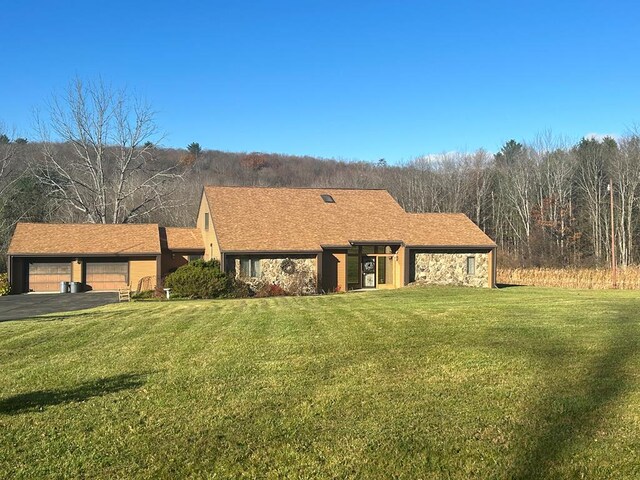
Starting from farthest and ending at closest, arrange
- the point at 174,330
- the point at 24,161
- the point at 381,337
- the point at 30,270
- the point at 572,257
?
1. the point at 24,161
2. the point at 572,257
3. the point at 30,270
4. the point at 174,330
5. the point at 381,337

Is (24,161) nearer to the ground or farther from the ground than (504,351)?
farther from the ground

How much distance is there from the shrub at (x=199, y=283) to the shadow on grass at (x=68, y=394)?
16.0 metres

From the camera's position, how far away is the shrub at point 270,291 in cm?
2468

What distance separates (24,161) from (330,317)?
151ft

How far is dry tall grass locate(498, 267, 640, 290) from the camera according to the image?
28219mm

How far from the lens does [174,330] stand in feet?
39.1

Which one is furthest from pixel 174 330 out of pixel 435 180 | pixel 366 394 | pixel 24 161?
pixel 435 180

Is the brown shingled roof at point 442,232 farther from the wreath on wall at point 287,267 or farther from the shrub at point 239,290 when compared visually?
the shrub at point 239,290

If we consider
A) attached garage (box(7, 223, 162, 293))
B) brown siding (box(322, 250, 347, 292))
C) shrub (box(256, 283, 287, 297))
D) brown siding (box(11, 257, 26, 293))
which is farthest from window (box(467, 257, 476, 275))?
brown siding (box(11, 257, 26, 293))

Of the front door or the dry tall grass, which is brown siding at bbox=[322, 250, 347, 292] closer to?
the front door

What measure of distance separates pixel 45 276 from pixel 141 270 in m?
4.66

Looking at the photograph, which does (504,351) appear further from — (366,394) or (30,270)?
(30,270)

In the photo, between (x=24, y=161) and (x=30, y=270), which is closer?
(x=30, y=270)

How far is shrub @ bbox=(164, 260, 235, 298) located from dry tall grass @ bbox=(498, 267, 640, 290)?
17410 millimetres
